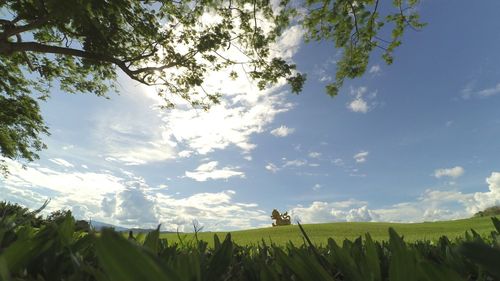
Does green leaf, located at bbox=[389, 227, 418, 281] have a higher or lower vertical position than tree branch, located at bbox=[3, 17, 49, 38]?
lower

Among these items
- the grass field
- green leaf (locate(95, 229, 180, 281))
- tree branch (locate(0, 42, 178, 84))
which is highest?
tree branch (locate(0, 42, 178, 84))

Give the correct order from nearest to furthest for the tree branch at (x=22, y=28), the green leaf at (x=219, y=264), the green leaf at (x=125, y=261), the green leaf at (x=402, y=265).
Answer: the green leaf at (x=125, y=261) → the green leaf at (x=402, y=265) → the green leaf at (x=219, y=264) → the tree branch at (x=22, y=28)

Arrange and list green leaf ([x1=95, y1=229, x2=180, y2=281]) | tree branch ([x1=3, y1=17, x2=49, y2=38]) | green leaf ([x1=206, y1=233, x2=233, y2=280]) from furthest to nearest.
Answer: tree branch ([x1=3, y1=17, x2=49, y2=38]) → green leaf ([x1=206, y1=233, x2=233, y2=280]) → green leaf ([x1=95, y1=229, x2=180, y2=281])

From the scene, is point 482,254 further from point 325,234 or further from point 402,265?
point 325,234

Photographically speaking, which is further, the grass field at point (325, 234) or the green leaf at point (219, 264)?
the grass field at point (325, 234)

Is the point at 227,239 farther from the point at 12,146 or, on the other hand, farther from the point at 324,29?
the point at 12,146

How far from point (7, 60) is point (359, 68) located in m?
22.8

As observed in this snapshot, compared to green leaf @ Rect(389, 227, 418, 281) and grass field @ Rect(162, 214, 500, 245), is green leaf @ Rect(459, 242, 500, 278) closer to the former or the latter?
green leaf @ Rect(389, 227, 418, 281)

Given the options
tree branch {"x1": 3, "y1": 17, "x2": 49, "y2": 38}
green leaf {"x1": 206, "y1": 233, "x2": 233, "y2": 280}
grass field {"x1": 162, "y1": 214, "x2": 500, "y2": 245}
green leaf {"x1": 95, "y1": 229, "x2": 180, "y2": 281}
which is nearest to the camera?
green leaf {"x1": 95, "y1": 229, "x2": 180, "y2": 281}

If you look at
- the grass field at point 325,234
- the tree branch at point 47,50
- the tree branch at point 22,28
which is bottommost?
the grass field at point 325,234

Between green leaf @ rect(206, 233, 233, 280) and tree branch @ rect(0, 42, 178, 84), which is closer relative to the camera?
green leaf @ rect(206, 233, 233, 280)

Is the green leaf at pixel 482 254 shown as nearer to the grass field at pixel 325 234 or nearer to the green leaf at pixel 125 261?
the green leaf at pixel 125 261

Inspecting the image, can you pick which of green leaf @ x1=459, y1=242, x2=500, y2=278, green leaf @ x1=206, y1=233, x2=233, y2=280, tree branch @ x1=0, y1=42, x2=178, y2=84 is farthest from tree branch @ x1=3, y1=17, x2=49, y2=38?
green leaf @ x1=459, y1=242, x2=500, y2=278

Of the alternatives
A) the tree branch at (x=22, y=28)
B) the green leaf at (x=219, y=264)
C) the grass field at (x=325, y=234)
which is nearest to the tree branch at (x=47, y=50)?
the tree branch at (x=22, y=28)
